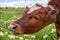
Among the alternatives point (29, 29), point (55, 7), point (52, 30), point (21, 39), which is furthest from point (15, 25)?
point (52, 30)

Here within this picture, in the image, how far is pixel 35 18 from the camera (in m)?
6.14

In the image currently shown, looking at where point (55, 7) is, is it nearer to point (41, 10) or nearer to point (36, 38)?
point (41, 10)

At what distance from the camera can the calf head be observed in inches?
241

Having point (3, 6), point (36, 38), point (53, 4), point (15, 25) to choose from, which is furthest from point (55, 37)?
point (3, 6)

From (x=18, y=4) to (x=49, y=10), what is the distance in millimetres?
9333

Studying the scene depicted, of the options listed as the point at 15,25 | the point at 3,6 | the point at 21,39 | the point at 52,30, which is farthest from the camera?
the point at 3,6

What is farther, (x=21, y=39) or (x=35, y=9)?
(x=21, y=39)

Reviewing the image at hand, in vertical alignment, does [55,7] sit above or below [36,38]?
above

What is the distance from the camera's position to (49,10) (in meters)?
6.21

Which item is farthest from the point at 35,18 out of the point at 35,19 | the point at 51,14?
the point at 51,14

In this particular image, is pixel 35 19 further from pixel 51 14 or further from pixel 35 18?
pixel 51 14

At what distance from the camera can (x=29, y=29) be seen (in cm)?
620

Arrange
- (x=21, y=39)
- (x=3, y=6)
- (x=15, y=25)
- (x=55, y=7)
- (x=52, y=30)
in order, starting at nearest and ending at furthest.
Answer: (x=15, y=25), (x=55, y=7), (x=21, y=39), (x=52, y=30), (x=3, y=6)

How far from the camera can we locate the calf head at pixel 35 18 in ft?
20.0
